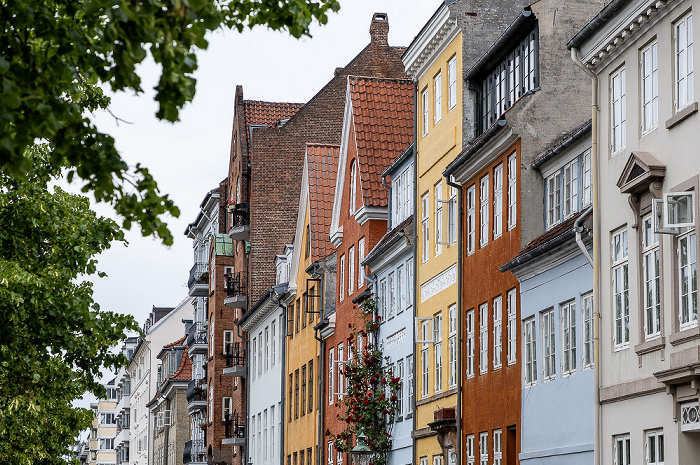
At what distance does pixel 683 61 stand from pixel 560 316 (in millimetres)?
6540

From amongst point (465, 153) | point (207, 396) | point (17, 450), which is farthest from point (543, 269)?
point (207, 396)

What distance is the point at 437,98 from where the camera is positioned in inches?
1284

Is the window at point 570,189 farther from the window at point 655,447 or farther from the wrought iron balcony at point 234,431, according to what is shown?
the wrought iron balcony at point 234,431

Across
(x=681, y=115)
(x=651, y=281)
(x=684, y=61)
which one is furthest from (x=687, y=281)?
(x=684, y=61)

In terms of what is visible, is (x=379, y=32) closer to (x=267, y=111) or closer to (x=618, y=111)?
(x=267, y=111)

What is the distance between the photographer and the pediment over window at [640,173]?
1814 centimetres

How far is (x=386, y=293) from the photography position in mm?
37531

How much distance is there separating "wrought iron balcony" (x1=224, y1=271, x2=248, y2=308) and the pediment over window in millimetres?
44302

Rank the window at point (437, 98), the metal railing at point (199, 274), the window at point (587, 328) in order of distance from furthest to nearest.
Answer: the metal railing at point (199, 274)
the window at point (437, 98)
the window at point (587, 328)

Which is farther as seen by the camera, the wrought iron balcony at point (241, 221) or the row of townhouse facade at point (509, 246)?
the wrought iron balcony at point (241, 221)

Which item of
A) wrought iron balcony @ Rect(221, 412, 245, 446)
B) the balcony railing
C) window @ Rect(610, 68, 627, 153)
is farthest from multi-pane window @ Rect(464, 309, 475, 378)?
the balcony railing

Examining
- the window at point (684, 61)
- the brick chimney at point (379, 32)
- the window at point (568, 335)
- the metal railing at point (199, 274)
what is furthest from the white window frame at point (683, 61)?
the metal railing at point (199, 274)

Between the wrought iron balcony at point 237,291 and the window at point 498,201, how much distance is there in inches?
1415

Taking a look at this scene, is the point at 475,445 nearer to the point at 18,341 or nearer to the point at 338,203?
the point at 18,341
